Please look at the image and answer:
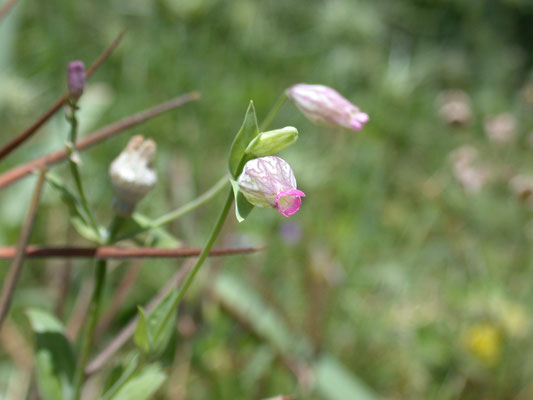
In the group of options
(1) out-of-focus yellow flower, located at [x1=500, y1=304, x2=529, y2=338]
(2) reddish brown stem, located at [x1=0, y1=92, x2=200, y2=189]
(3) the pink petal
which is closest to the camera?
(3) the pink petal

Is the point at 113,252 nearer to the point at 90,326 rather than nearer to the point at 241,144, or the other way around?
the point at 90,326

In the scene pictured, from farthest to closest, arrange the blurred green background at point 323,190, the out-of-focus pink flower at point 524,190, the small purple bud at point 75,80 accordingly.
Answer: the blurred green background at point 323,190 → the out-of-focus pink flower at point 524,190 → the small purple bud at point 75,80

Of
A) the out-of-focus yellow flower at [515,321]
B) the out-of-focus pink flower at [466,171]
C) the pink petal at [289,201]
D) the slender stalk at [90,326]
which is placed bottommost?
the out-of-focus yellow flower at [515,321]

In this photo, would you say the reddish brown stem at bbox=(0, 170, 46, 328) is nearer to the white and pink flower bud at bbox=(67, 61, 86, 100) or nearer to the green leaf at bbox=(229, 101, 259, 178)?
the white and pink flower bud at bbox=(67, 61, 86, 100)

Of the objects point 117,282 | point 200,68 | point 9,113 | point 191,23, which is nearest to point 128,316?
point 117,282

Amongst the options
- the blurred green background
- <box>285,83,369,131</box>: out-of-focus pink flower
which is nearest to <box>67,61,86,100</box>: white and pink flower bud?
<box>285,83,369,131</box>: out-of-focus pink flower

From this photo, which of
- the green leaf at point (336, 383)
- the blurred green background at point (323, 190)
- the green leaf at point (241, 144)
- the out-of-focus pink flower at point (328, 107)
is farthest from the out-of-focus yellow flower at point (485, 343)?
the green leaf at point (241, 144)

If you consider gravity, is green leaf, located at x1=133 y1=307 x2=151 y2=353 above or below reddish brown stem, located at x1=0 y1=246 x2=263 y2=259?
below

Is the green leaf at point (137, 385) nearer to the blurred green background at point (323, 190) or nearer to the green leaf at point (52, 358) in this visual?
the green leaf at point (52, 358)
